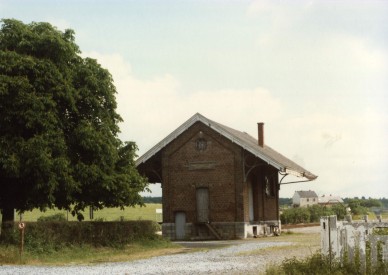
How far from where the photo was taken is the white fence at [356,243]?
958 cm

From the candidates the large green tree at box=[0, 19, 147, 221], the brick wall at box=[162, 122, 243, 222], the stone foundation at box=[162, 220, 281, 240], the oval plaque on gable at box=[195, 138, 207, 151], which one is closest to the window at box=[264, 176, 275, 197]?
the stone foundation at box=[162, 220, 281, 240]

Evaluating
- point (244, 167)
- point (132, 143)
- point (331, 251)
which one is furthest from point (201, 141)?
point (331, 251)

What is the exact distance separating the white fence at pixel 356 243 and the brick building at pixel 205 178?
71.7 ft

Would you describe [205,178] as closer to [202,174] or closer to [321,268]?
[202,174]

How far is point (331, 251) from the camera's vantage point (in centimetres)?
1066

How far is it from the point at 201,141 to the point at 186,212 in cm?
457

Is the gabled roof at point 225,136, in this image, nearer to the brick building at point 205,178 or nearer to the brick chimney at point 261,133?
the brick building at point 205,178

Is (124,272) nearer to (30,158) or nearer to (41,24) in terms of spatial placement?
(30,158)

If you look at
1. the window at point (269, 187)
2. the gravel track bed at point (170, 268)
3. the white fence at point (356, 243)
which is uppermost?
the window at point (269, 187)

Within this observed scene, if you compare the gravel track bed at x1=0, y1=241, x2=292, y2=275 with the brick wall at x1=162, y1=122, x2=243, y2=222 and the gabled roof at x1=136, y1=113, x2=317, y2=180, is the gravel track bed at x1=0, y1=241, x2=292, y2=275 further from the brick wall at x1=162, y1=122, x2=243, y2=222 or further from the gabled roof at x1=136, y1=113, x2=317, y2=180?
the brick wall at x1=162, y1=122, x2=243, y2=222

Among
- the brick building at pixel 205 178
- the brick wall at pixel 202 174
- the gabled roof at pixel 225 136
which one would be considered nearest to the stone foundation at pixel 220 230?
the brick building at pixel 205 178

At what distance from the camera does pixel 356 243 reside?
33.1 ft

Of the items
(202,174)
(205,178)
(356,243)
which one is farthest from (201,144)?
(356,243)

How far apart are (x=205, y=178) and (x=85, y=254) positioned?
14816mm
